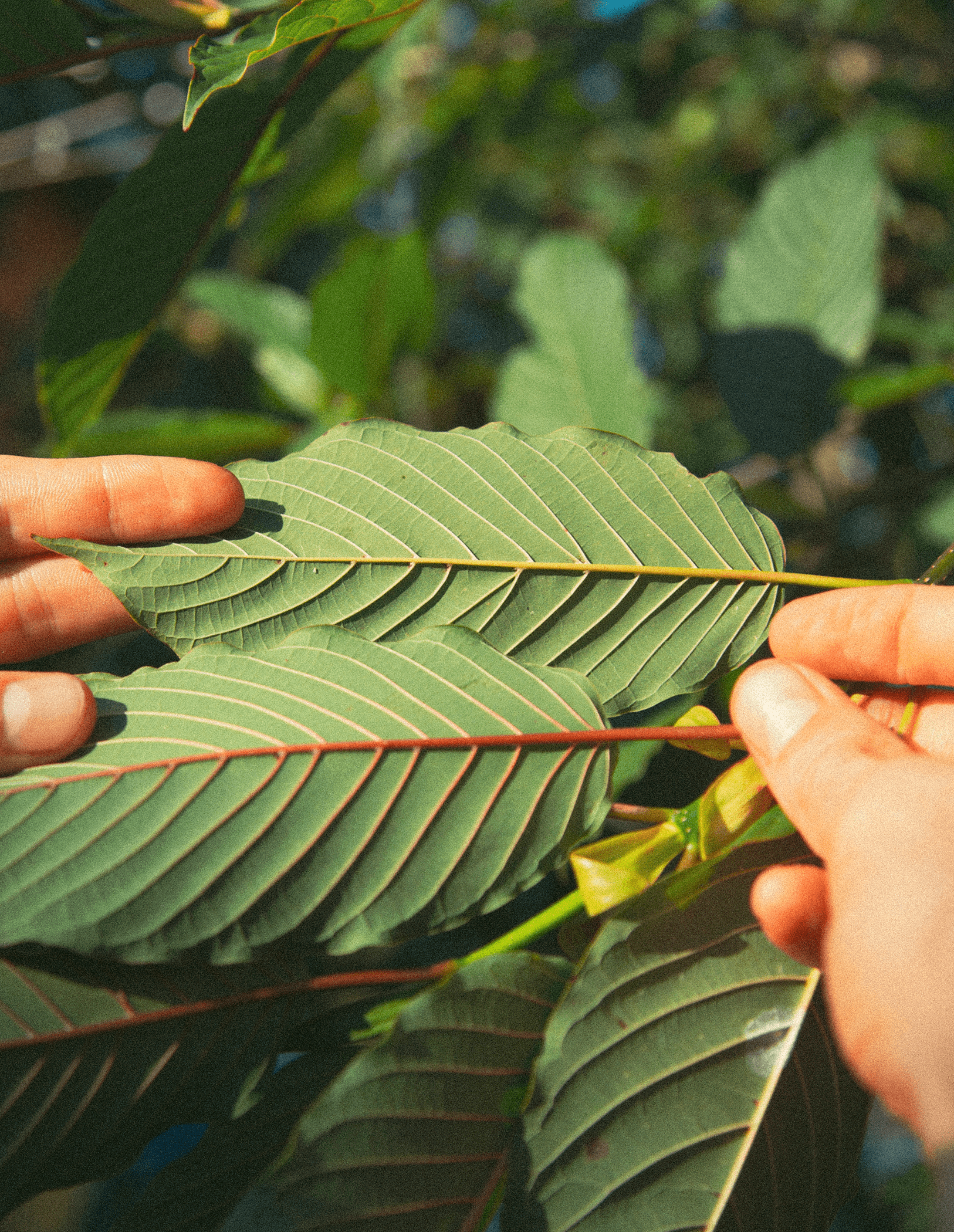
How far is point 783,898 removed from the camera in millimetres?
475

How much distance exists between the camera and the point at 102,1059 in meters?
0.56

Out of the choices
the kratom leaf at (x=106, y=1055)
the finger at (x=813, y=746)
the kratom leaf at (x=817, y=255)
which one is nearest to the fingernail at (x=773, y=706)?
the finger at (x=813, y=746)

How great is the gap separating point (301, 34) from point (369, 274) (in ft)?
1.95

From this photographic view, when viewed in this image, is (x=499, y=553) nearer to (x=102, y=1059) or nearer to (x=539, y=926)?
(x=539, y=926)

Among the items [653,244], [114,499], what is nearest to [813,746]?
[114,499]

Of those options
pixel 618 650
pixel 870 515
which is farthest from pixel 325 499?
pixel 870 515

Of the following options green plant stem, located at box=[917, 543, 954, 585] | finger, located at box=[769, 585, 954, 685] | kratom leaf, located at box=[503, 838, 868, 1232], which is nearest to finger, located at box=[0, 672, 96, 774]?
kratom leaf, located at box=[503, 838, 868, 1232]

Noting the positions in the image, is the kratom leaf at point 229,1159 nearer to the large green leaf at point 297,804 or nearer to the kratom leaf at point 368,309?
the large green leaf at point 297,804

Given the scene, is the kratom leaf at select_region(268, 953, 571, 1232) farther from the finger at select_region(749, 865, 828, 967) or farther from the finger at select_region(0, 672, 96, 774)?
the finger at select_region(0, 672, 96, 774)

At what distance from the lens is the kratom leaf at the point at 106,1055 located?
0.55 m

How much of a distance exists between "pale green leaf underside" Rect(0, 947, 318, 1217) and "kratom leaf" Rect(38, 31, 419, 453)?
A: 1.98 feet

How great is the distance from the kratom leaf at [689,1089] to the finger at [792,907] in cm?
10

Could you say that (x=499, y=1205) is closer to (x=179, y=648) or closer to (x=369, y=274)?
(x=179, y=648)

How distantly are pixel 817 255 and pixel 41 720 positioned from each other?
112cm
